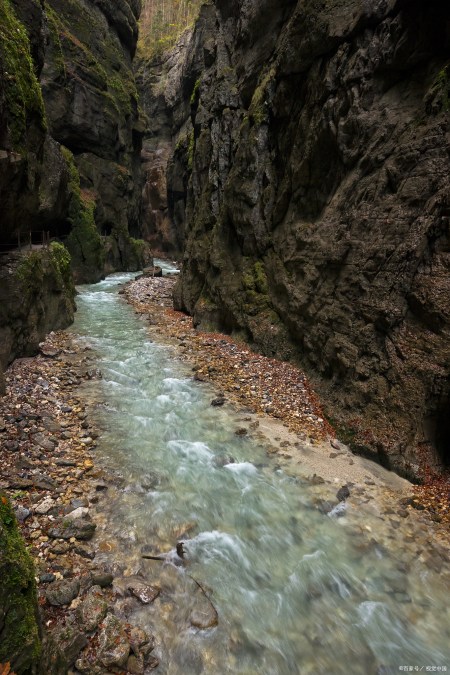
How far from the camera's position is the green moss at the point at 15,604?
10.7 ft

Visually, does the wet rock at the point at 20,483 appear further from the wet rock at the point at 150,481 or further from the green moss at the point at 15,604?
the green moss at the point at 15,604

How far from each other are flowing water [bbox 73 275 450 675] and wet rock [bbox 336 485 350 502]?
229mm

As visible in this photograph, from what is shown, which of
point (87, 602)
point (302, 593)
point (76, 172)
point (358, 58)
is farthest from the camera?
point (76, 172)

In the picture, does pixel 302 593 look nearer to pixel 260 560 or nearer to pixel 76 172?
pixel 260 560

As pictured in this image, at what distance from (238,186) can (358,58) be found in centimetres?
761

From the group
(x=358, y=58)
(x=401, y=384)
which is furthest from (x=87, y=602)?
(x=358, y=58)

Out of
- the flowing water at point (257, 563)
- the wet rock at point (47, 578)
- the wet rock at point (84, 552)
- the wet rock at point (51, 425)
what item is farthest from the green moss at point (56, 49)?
the wet rock at point (47, 578)

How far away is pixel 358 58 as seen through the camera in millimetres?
12188

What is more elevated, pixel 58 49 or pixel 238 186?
pixel 58 49

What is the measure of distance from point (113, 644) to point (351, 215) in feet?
40.4

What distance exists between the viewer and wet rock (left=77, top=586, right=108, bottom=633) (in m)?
5.26

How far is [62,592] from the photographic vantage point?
5578 mm

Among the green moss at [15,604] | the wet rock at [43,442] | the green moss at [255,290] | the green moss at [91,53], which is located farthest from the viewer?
the green moss at [91,53]

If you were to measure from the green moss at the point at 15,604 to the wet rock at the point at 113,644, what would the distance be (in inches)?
72.1
